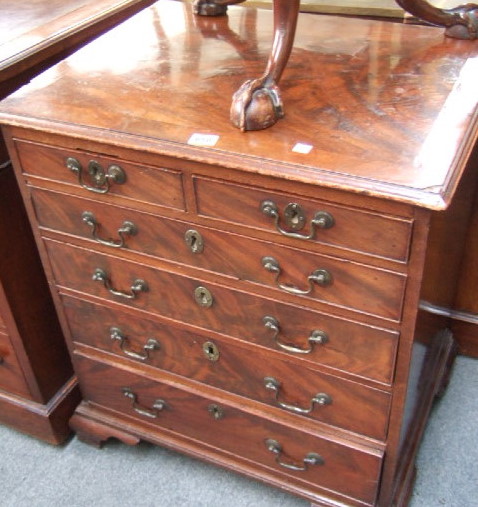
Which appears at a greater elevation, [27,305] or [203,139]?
[203,139]

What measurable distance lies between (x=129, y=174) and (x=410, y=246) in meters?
0.47

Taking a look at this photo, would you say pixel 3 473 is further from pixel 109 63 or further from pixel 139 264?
pixel 109 63

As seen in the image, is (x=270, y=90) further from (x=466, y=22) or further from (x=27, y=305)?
(x=27, y=305)

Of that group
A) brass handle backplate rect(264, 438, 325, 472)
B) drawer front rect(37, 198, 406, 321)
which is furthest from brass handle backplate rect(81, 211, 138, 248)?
brass handle backplate rect(264, 438, 325, 472)

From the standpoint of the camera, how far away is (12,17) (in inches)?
57.3

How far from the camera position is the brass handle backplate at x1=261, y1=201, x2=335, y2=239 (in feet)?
3.08

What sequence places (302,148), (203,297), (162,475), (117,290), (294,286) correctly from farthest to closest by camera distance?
(162,475)
(117,290)
(203,297)
(294,286)
(302,148)

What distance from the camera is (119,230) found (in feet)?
3.76

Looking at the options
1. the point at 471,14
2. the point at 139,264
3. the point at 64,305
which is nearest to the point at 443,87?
the point at 471,14

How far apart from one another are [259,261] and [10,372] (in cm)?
79

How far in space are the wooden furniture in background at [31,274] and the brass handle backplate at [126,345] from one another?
0.74 ft

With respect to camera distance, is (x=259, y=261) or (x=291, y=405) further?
(x=291, y=405)

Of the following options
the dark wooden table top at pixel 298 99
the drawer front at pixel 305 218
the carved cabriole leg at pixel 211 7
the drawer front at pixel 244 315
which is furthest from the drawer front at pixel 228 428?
the carved cabriole leg at pixel 211 7

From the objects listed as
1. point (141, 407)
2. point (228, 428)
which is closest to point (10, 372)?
point (141, 407)
